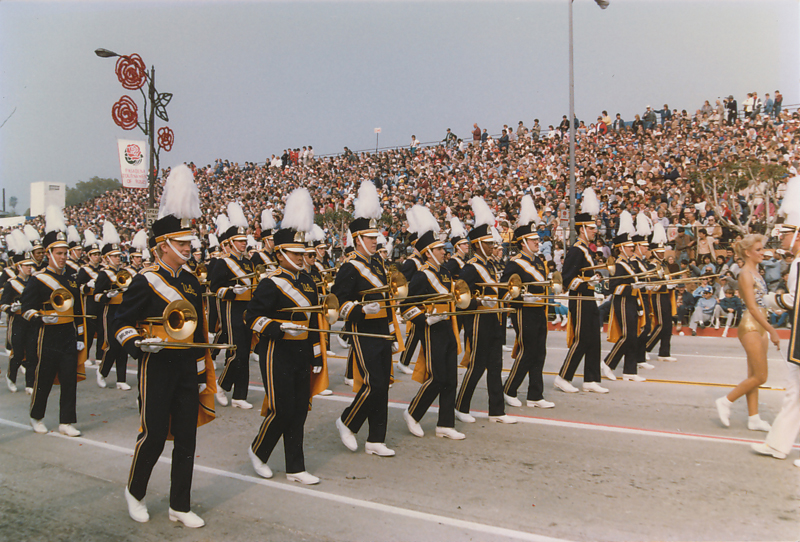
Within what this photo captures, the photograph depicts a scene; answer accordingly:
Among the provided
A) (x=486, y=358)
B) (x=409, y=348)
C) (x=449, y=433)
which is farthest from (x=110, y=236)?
(x=449, y=433)

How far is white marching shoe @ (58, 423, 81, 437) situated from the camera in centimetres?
734

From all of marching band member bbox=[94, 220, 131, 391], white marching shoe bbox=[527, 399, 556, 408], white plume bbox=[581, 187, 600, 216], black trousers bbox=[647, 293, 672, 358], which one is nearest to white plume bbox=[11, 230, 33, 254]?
marching band member bbox=[94, 220, 131, 391]

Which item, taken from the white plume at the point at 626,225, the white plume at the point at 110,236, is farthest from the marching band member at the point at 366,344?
the white plume at the point at 110,236

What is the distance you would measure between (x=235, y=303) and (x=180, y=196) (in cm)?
433

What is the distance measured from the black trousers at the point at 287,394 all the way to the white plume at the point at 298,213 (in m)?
1.20

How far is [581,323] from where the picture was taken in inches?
346

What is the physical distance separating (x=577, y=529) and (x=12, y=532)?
4.18 metres

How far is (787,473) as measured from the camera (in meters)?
5.61

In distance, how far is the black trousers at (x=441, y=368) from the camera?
689cm

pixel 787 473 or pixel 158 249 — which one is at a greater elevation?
pixel 158 249

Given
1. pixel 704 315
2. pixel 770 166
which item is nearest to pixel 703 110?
pixel 770 166

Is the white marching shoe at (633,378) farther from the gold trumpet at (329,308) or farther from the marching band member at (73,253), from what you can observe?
the marching band member at (73,253)

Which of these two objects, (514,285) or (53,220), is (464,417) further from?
(53,220)

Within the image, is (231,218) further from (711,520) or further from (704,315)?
(704,315)
